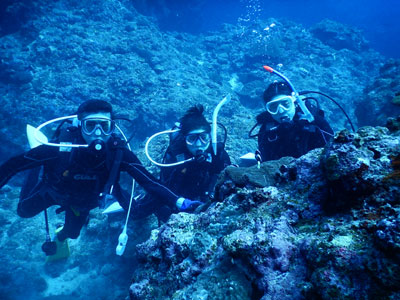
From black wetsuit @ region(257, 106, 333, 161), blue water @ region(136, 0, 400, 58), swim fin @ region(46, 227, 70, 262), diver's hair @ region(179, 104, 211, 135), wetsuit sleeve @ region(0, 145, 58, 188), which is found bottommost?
swim fin @ region(46, 227, 70, 262)

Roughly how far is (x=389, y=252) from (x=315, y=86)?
15532mm

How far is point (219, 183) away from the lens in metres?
2.44

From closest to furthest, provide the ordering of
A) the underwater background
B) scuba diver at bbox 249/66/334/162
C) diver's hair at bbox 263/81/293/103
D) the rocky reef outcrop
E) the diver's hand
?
the rocky reef outcrop < the underwater background < the diver's hand < scuba diver at bbox 249/66/334/162 < diver's hair at bbox 263/81/293/103

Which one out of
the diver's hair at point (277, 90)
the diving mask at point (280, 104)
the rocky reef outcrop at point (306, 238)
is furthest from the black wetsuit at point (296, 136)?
the rocky reef outcrop at point (306, 238)

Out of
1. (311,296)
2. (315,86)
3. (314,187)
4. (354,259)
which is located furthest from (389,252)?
(315,86)

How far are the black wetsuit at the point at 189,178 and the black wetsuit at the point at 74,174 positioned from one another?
65 centimetres

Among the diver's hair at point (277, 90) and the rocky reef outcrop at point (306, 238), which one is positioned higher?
the diver's hair at point (277, 90)

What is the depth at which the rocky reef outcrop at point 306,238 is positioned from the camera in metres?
0.98

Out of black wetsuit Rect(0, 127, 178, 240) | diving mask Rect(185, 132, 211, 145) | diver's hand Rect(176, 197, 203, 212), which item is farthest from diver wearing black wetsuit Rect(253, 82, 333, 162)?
black wetsuit Rect(0, 127, 178, 240)

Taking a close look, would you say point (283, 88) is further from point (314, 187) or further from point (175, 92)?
point (175, 92)

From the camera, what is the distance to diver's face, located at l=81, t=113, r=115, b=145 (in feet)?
12.3

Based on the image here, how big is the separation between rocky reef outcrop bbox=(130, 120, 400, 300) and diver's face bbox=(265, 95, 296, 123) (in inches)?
98.7

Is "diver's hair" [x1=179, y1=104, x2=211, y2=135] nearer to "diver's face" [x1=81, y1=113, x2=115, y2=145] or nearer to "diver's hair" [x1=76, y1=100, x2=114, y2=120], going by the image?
"diver's face" [x1=81, y1=113, x2=115, y2=145]

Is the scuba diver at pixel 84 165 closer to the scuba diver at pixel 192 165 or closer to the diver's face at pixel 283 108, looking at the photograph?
the scuba diver at pixel 192 165
